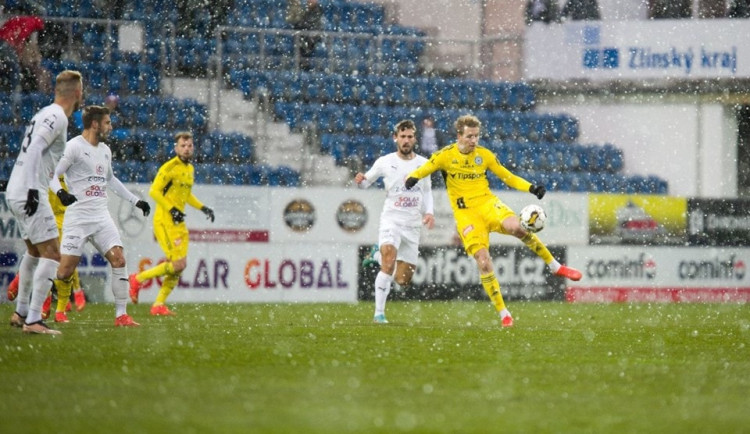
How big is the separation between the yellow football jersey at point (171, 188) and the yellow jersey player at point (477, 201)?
161 inches

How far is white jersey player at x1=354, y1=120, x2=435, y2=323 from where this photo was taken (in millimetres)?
13414

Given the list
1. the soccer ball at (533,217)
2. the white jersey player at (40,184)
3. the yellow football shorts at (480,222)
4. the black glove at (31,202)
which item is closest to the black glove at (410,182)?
the yellow football shorts at (480,222)

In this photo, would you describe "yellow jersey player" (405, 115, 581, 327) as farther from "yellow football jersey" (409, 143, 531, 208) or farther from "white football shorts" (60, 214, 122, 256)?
"white football shorts" (60, 214, 122, 256)

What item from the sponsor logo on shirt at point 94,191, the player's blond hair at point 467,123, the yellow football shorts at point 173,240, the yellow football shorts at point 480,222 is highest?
the player's blond hair at point 467,123

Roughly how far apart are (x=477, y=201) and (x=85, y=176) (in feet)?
13.0

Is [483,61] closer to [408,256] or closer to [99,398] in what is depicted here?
[408,256]

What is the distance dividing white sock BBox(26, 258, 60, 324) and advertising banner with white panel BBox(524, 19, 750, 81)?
17.1 m

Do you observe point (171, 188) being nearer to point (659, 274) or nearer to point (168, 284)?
point (168, 284)

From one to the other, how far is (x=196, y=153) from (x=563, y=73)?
29.0 feet

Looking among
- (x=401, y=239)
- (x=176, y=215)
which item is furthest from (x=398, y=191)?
(x=176, y=215)

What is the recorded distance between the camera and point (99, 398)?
630 cm

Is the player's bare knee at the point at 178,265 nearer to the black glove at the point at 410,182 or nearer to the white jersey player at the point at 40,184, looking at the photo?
the black glove at the point at 410,182

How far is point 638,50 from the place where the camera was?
25562 millimetres

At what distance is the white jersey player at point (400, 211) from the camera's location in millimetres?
13414
